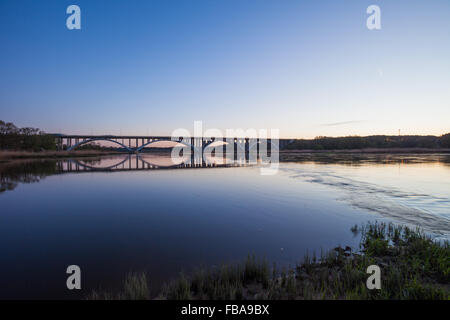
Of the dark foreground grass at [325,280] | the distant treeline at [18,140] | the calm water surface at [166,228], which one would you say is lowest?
the calm water surface at [166,228]

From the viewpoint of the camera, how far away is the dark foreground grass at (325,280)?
13.9ft

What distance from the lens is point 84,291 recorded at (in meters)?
4.87

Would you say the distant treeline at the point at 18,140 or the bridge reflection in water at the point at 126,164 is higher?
the distant treeline at the point at 18,140

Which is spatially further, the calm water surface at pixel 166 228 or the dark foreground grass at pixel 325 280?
the calm water surface at pixel 166 228

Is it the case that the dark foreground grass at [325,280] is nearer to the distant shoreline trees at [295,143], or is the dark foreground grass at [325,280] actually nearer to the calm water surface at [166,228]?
the calm water surface at [166,228]

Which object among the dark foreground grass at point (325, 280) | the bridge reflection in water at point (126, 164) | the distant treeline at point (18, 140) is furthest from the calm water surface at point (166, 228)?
the distant treeline at point (18, 140)

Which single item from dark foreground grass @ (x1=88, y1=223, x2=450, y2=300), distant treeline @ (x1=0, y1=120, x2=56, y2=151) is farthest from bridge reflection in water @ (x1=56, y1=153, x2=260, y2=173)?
dark foreground grass @ (x1=88, y1=223, x2=450, y2=300)

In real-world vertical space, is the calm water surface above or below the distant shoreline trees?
below

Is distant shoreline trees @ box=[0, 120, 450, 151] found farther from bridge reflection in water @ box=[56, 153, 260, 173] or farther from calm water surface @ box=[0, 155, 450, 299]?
calm water surface @ box=[0, 155, 450, 299]

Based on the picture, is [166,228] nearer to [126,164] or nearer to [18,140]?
[126,164]

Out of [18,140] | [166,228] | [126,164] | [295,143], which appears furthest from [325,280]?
[295,143]

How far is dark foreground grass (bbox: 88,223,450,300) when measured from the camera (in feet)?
13.9
